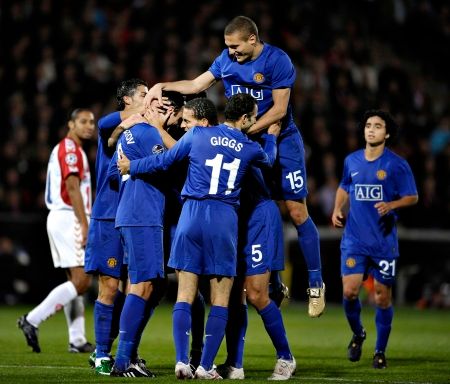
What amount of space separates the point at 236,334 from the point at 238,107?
6.52 feet

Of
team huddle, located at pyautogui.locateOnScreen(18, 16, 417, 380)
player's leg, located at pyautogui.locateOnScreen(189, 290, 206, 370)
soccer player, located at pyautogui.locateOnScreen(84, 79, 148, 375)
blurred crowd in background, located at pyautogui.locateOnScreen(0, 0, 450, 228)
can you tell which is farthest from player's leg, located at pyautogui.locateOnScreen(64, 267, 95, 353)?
blurred crowd in background, located at pyautogui.locateOnScreen(0, 0, 450, 228)

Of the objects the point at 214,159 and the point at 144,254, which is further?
the point at 144,254

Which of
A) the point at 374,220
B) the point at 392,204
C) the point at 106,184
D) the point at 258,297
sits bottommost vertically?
the point at 258,297

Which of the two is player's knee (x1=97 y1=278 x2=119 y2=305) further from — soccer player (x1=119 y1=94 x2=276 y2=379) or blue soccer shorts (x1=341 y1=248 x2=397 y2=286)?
blue soccer shorts (x1=341 y1=248 x2=397 y2=286)

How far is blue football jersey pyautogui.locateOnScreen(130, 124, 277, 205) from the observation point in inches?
363

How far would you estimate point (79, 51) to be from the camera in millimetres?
21609

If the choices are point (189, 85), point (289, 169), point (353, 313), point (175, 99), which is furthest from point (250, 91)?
point (353, 313)

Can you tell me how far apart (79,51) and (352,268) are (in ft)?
36.6

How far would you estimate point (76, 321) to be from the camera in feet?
41.0

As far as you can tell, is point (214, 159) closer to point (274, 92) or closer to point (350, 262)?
point (274, 92)

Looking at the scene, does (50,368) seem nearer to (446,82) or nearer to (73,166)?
(73,166)

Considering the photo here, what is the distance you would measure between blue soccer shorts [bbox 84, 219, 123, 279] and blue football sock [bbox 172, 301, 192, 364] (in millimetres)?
1289

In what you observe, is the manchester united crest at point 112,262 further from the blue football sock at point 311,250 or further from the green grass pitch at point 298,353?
the blue football sock at point 311,250

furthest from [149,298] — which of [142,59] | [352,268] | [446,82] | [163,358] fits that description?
[446,82]
